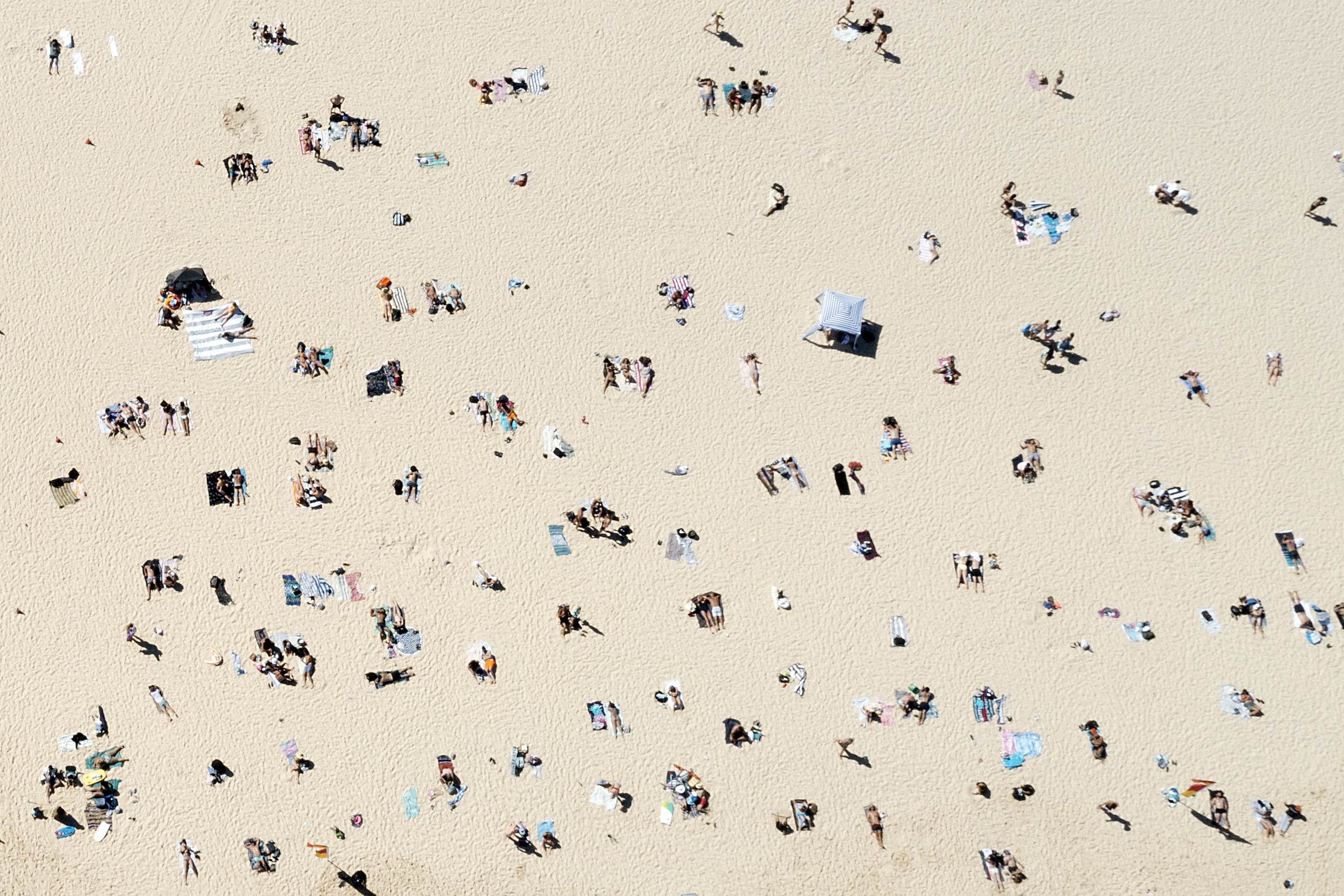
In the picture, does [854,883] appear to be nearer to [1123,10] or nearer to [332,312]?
[332,312]

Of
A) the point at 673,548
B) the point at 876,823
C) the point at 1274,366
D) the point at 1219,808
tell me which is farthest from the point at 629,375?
the point at 1219,808

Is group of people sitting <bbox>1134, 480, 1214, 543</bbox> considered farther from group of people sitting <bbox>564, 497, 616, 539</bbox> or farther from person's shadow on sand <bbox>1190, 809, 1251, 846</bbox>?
group of people sitting <bbox>564, 497, 616, 539</bbox>

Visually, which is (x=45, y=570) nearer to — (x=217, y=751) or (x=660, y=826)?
(x=217, y=751)

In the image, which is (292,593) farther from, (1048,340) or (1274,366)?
(1274,366)

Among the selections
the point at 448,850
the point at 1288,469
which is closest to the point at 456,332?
the point at 448,850

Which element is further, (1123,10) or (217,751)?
(1123,10)

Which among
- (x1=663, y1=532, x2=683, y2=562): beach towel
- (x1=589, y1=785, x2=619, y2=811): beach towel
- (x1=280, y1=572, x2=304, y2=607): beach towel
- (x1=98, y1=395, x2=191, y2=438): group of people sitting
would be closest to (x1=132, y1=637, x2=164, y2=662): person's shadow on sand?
(x1=280, y1=572, x2=304, y2=607): beach towel

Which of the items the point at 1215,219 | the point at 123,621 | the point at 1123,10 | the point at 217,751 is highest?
the point at 1123,10

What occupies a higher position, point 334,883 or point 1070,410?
point 1070,410
